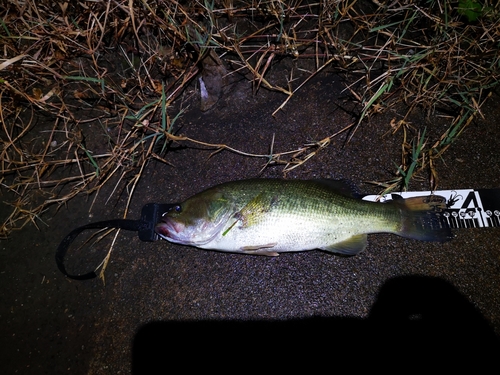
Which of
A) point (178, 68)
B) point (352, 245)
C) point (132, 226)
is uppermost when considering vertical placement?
point (178, 68)

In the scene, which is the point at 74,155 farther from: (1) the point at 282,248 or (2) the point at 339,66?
(2) the point at 339,66

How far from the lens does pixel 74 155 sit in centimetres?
314

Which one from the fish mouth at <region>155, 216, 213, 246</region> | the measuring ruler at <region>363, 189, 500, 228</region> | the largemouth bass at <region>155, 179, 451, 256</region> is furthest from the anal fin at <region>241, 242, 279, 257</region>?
the measuring ruler at <region>363, 189, 500, 228</region>

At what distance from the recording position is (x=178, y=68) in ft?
10.1

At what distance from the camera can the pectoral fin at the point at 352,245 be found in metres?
2.42

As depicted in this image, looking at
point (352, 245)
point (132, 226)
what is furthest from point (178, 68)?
point (352, 245)

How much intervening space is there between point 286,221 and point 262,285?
681mm

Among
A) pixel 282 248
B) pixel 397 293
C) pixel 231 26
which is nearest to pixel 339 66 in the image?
pixel 231 26

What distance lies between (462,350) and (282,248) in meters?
1.59

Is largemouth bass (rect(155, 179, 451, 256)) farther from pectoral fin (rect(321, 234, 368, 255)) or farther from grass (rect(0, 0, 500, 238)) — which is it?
grass (rect(0, 0, 500, 238))

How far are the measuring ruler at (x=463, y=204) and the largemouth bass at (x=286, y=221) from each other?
169 millimetres

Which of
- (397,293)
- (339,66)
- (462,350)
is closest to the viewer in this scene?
(462,350)

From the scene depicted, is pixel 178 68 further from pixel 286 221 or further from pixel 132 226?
pixel 286 221

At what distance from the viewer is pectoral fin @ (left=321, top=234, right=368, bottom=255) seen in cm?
242
